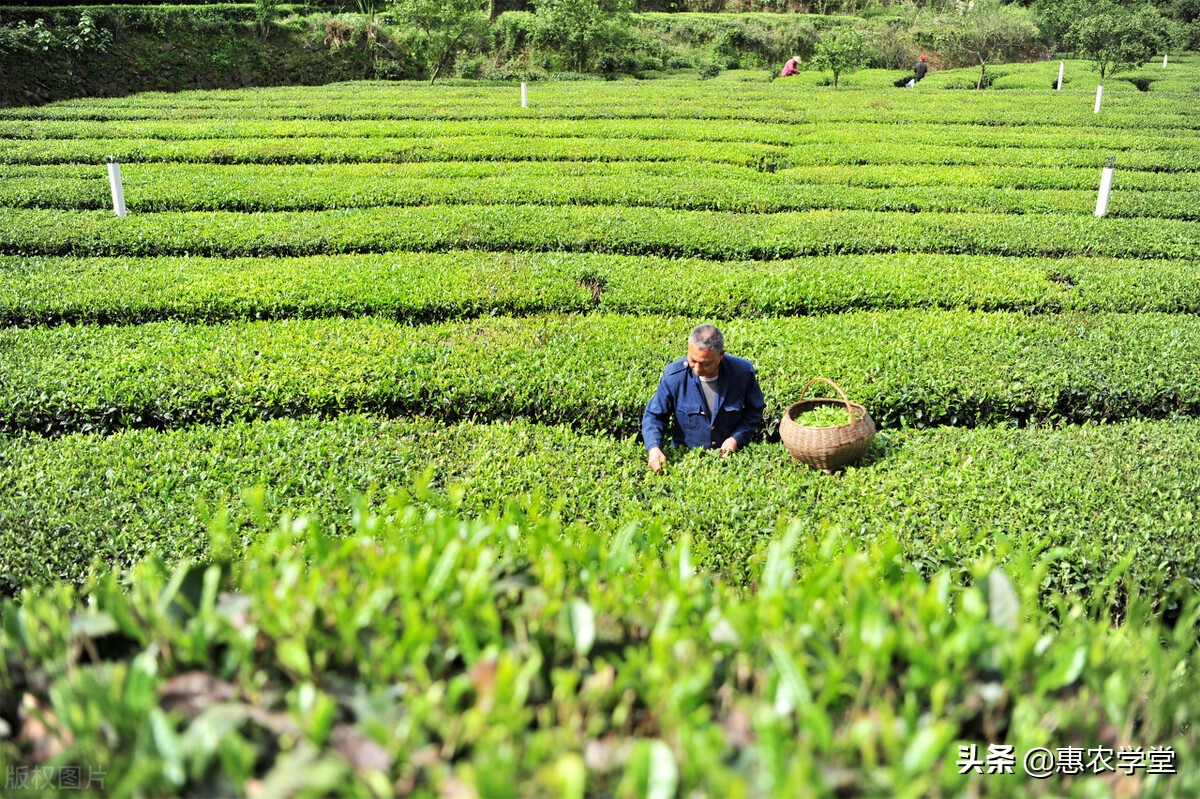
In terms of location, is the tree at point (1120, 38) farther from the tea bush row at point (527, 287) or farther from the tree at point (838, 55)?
the tea bush row at point (527, 287)

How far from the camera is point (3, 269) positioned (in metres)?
10.3

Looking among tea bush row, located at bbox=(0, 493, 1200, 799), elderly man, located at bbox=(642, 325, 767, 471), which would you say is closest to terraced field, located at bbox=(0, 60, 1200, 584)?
elderly man, located at bbox=(642, 325, 767, 471)

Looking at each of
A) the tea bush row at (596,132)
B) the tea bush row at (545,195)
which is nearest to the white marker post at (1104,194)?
the tea bush row at (545,195)

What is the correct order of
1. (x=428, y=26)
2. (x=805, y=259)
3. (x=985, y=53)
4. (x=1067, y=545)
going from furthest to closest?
(x=985, y=53) → (x=428, y=26) → (x=805, y=259) → (x=1067, y=545)

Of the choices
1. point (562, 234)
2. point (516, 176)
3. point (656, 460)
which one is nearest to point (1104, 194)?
point (562, 234)

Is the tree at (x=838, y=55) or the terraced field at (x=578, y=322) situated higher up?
the tree at (x=838, y=55)

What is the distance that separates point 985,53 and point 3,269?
4458 centimetres

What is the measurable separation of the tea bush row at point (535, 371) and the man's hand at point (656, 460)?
1192 millimetres

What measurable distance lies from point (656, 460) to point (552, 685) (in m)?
3.97

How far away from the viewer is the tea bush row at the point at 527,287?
9.40 metres

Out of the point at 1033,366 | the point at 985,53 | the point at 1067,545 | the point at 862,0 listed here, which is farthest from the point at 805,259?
the point at 862,0

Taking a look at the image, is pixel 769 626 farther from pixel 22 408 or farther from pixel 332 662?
pixel 22 408

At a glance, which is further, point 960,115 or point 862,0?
point 862,0

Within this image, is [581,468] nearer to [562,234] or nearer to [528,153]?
[562,234]
